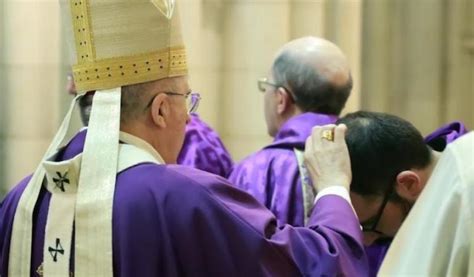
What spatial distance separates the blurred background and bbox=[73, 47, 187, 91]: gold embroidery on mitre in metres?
Answer: 1.60

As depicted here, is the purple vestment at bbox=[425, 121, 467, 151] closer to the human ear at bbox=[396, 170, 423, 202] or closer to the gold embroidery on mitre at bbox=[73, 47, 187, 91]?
the human ear at bbox=[396, 170, 423, 202]

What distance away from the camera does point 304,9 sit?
3355mm

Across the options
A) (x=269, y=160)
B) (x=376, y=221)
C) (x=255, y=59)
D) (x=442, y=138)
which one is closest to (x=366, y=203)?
(x=376, y=221)

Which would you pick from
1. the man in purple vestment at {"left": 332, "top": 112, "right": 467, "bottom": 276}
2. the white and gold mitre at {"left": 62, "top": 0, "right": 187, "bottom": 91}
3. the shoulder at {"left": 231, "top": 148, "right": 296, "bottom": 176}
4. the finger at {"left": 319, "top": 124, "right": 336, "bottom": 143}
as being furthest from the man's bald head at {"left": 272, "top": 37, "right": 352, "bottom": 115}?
the white and gold mitre at {"left": 62, "top": 0, "right": 187, "bottom": 91}

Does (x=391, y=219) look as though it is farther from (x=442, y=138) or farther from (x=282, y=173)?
(x=282, y=173)

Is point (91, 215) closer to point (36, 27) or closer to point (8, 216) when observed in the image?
point (8, 216)

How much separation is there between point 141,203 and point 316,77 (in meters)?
1.07

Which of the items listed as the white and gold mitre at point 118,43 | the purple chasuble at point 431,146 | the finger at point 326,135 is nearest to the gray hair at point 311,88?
the purple chasuble at point 431,146

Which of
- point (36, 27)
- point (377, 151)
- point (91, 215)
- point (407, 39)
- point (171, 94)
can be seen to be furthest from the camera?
point (407, 39)

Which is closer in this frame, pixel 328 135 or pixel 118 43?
pixel 118 43

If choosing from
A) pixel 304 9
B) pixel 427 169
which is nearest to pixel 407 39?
pixel 304 9

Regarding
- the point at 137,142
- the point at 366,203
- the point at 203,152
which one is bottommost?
the point at 203,152

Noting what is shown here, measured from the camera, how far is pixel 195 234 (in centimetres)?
147

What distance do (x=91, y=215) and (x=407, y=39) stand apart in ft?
7.54
